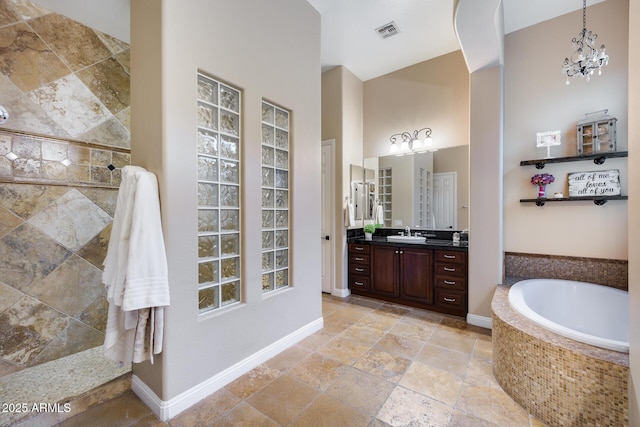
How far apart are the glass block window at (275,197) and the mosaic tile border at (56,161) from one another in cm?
150

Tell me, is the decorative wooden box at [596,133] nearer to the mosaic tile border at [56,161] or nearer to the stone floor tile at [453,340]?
the stone floor tile at [453,340]

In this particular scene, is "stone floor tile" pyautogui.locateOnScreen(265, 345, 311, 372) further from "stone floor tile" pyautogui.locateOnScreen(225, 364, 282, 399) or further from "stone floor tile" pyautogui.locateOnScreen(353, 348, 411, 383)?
"stone floor tile" pyautogui.locateOnScreen(353, 348, 411, 383)

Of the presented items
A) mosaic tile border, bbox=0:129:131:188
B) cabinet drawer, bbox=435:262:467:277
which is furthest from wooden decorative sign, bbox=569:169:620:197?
mosaic tile border, bbox=0:129:131:188

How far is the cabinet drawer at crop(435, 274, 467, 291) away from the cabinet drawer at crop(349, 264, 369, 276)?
94 centimetres

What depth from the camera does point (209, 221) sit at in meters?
1.90

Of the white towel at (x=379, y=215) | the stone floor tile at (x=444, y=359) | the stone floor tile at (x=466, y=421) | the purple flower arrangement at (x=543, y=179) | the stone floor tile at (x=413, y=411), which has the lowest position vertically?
the stone floor tile at (x=466, y=421)

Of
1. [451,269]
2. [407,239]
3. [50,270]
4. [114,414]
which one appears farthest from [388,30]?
[114,414]

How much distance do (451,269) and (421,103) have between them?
7.57ft

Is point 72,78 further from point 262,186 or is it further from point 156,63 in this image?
point 262,186

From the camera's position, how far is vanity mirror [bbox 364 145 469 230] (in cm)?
349

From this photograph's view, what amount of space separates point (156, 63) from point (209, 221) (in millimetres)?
1035

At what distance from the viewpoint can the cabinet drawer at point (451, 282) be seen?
10.1ft

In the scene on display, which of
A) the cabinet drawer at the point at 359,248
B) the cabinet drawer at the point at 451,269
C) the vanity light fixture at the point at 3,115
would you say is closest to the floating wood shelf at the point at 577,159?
the cabinet drawer at the point at 451,269

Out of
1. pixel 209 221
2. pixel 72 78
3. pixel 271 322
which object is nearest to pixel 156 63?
pixel 209 221
